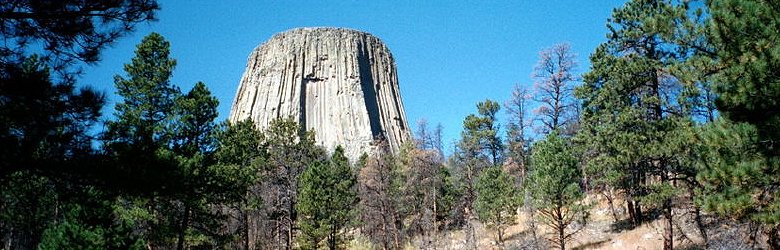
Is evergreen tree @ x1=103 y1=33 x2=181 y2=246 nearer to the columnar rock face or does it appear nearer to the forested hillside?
the forested hillside

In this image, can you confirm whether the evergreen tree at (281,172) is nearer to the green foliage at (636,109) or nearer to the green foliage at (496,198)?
the green foliage at (496,198)

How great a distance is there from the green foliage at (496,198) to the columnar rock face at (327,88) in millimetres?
54060

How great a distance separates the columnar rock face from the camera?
87000 millimetres

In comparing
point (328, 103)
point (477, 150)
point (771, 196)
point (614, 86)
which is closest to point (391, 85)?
point (328, 103)

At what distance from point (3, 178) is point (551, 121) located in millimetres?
26781

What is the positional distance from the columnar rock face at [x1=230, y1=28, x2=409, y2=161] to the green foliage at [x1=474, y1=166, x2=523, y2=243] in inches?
2128

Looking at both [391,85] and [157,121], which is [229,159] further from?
[391,85]

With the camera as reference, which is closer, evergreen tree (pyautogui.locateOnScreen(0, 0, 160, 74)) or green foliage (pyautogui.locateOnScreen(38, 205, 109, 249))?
evergreen tree (pyautogui.locateOnScreen(0, 0, 160, 74))

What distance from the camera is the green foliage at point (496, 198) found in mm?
28828

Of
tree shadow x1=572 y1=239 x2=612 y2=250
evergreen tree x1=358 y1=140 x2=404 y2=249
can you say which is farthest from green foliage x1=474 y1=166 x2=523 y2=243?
tree shadow x1=572 y1=239 x2=612 y2=250

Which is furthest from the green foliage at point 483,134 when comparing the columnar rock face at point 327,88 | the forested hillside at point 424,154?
the columnar rock face at point 327,88

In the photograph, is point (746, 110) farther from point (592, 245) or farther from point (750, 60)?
point (592, 245)

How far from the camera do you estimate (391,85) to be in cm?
9681

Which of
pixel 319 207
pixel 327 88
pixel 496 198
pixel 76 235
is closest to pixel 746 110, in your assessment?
pixel 76 235
